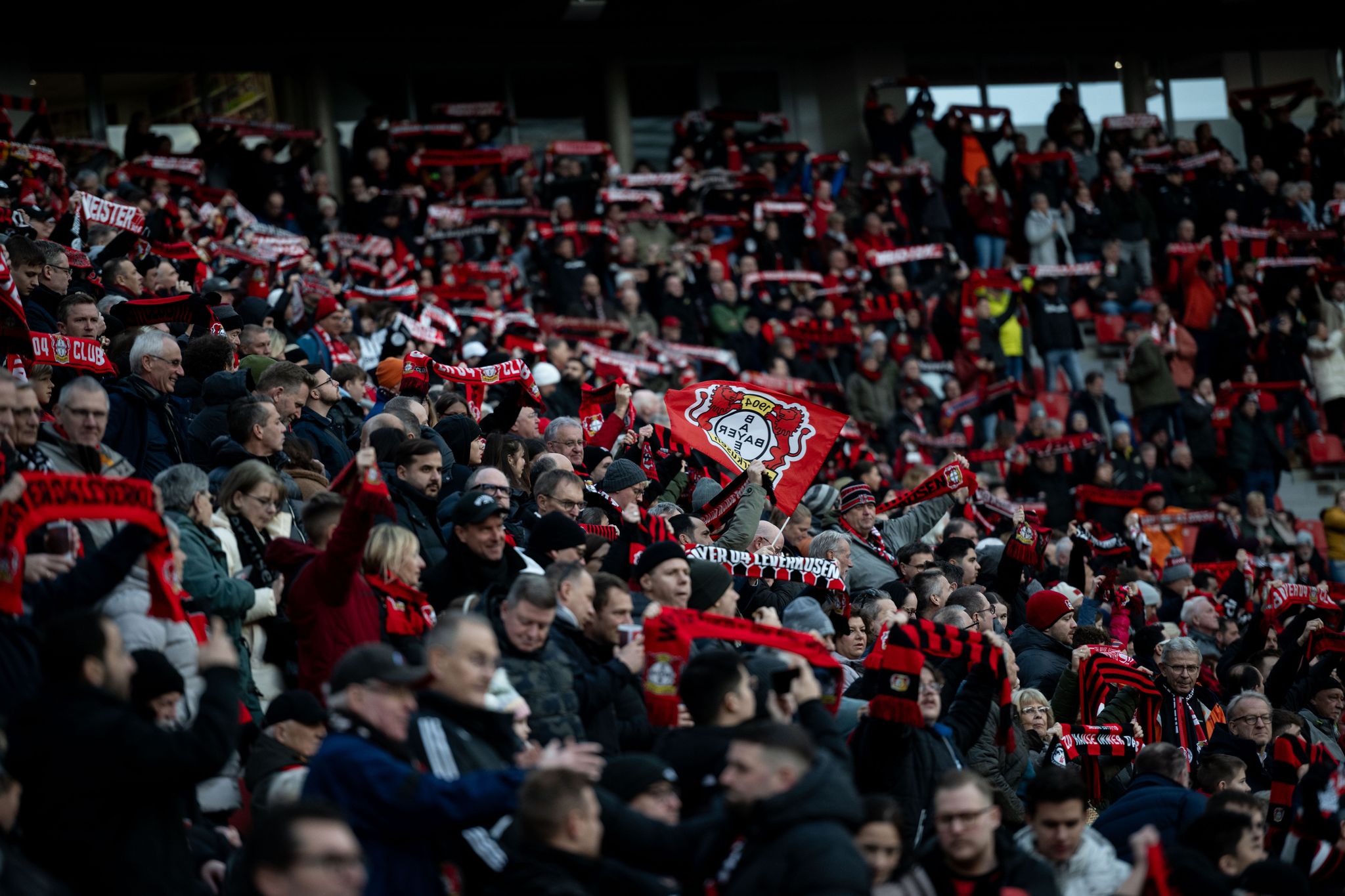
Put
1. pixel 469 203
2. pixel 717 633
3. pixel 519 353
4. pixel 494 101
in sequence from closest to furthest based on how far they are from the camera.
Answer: pixel 717 633
pixel 519 353
pixel 469 203
pixel 494 101

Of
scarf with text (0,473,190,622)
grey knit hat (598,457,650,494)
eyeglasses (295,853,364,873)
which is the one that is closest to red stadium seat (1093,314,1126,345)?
grey knit hat (598,457,650,494)

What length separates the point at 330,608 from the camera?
240 inches

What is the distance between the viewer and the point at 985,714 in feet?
22.9

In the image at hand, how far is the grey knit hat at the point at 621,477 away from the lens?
9.11m

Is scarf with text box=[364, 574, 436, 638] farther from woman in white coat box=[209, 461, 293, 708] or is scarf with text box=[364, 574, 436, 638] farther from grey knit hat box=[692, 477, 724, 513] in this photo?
grey knit hat box=[692, 477, 724, 513]

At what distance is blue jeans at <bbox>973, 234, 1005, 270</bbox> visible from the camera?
22.8 m

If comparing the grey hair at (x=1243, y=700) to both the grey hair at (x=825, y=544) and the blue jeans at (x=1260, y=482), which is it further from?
the blue jeans at (x=1260, y=482)

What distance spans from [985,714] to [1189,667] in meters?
2.50

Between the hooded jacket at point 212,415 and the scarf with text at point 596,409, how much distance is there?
3471mm

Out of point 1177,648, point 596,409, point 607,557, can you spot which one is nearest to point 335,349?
point 596,409

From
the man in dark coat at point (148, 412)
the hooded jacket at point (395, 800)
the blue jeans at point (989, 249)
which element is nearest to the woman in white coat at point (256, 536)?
the man in dark coat at point (148, 412)

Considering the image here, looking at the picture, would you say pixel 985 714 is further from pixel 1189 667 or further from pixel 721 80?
pixel 721 80

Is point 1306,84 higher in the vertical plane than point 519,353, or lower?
higher

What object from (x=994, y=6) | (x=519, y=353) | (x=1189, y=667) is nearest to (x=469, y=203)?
(x=519, y=353)
